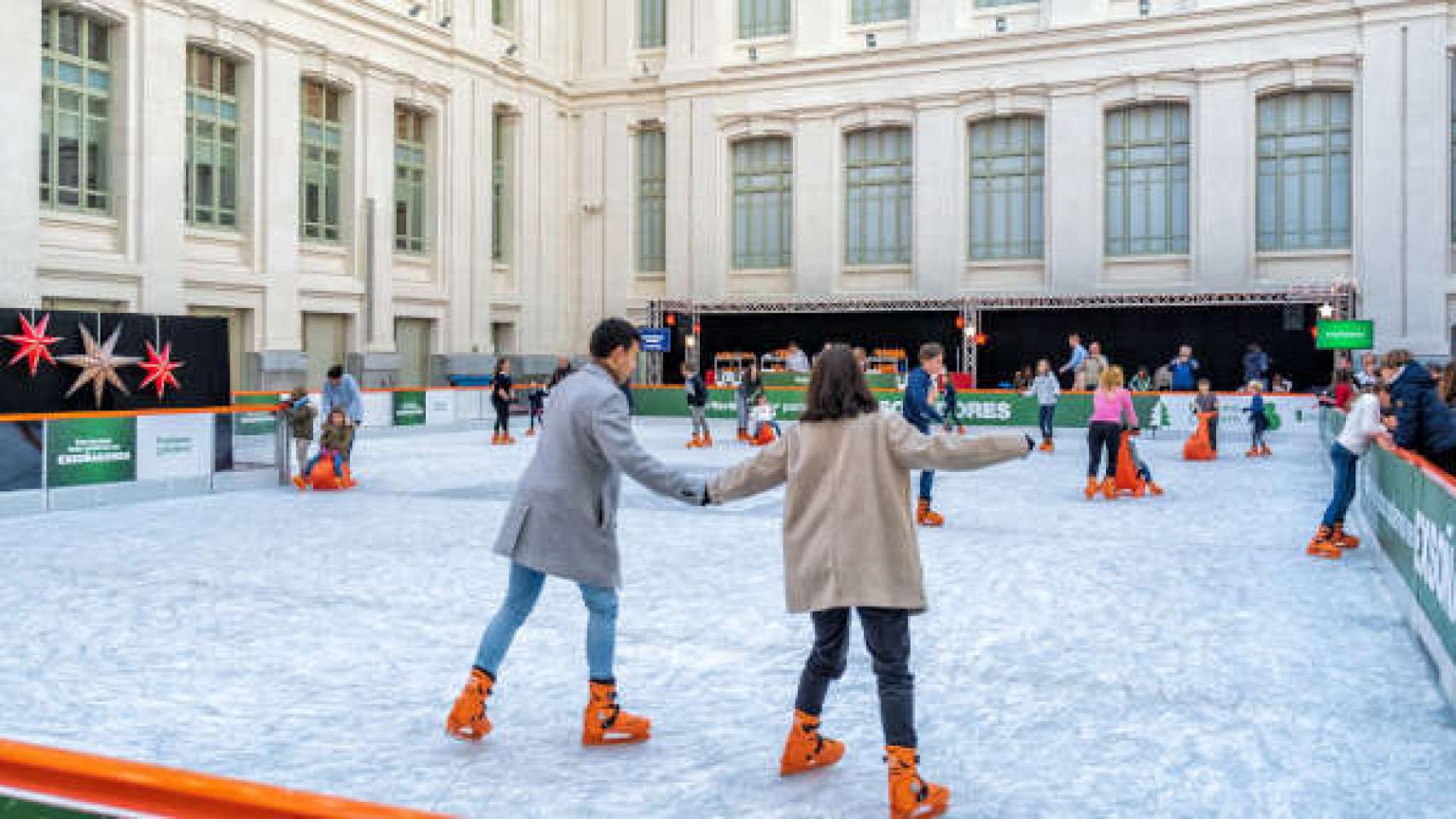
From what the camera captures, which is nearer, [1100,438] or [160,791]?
[160,791]

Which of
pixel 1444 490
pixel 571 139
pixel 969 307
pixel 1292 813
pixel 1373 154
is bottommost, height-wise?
pixel 1292 813

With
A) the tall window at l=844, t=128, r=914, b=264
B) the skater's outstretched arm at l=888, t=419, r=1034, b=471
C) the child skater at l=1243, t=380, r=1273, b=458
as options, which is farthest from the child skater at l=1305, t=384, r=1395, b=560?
the tall window at l=844, t=128, r=914, b=264

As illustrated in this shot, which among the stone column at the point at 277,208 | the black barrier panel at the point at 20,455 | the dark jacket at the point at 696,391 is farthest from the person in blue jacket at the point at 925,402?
the stone column at the point at 277,208

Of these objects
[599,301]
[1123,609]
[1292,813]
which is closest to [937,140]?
[599,301]

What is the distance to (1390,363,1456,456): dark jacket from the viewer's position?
28.3 ft

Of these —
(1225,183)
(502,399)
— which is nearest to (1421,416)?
(502,399)

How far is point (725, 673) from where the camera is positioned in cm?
611

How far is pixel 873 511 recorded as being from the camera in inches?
160

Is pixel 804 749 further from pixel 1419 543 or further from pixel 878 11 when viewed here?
pixel 878 11

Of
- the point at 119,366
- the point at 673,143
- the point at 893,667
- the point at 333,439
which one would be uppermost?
the point at 673,143

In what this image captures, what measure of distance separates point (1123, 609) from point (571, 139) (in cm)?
3620

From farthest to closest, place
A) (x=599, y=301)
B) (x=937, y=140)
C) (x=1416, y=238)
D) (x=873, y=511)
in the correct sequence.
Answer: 1. (x=599, y=301)
2. (x=937, y=140)
3. (x=1416, y=238)
4. (x=873, y=511)

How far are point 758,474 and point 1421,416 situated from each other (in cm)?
691

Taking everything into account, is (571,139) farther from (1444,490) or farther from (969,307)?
(1444,490)
